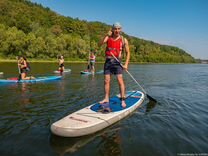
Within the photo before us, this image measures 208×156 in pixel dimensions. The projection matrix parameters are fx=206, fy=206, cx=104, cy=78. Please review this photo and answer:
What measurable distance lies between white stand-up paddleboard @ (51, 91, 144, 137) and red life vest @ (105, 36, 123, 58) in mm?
2120

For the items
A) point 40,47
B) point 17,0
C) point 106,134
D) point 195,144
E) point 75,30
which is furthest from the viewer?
point 17,0

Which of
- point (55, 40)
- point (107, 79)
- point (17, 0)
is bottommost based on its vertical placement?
point (107, 79)

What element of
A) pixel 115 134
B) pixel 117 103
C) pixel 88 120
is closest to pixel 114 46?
pixel 117 103

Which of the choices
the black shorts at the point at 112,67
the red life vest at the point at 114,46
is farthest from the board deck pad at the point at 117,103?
the red life vest at the point at 114,46

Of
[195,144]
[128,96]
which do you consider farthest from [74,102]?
[195,144]

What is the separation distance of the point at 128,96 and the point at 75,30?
15316cm

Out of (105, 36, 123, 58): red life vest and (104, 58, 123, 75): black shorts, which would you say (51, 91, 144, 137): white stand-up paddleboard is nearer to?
(104, 58, 123, 75): black shorts

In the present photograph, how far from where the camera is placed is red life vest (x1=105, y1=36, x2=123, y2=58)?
7871 mm

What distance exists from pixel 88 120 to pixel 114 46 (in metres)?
3.07

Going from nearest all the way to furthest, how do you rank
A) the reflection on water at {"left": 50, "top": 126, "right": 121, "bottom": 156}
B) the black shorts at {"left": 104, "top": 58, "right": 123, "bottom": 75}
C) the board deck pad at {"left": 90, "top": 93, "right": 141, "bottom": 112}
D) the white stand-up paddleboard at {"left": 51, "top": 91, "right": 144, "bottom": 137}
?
the reflection on water at {"left": 50, "top": 126, "right": 121, "bottom": 156}
the white stand-up paddleboard at {"left": 51, "top": 91, "right": 144, "bottom": 137}
the board deck pad at {"left": 90, "top": 93, "right": 141, "bottom": 112}
the black shorts at {"left": 104, "top": 58, "right": 123, "bottom": 75}

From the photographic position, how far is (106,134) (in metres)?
6.35

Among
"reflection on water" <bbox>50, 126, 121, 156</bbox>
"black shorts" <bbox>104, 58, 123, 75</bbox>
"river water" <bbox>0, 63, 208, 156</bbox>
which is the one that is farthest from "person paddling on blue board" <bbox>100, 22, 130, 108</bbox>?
"reflection on water" <bbox>50, 126, 121, 156</bbox>

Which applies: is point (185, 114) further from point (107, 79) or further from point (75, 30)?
point (75, 30)

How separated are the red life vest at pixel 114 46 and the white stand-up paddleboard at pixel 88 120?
2.12 metres
